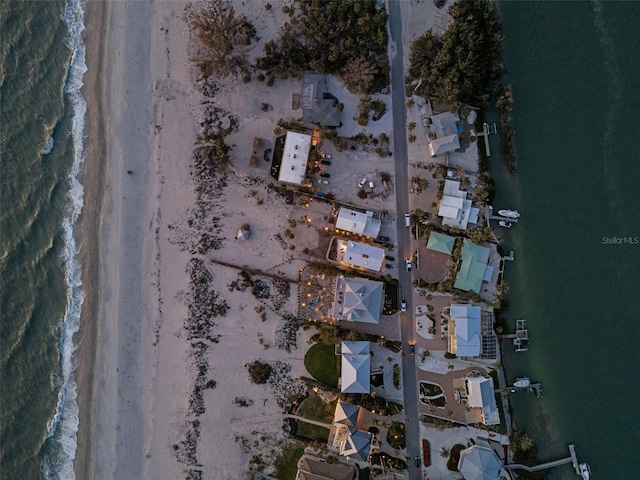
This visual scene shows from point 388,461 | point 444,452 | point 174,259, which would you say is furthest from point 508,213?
point 174,259

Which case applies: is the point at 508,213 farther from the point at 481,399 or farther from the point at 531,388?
the point at 481,399

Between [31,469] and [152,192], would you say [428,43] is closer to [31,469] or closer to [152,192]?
[152,192]

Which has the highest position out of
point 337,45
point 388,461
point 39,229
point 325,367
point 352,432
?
point 337,45

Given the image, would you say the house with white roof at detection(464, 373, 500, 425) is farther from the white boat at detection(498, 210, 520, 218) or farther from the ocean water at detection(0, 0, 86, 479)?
the ocean water at detection(0, 0, 86, 479)

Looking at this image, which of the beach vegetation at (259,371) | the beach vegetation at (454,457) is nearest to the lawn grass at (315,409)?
the beach vegetation at (259,371)

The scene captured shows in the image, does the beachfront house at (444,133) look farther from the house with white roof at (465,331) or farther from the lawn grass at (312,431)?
the lawn grass at (312,431)

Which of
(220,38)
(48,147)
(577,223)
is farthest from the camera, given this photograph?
(48,147)

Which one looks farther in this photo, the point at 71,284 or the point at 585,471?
the point at 71,284

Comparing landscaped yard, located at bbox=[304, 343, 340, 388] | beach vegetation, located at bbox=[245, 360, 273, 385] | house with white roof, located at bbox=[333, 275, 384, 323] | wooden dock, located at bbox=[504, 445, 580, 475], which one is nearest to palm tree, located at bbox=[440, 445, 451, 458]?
wooden dock, located at bbox=[504, 445, 580, 475]
